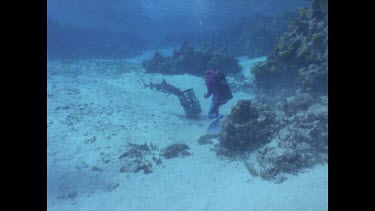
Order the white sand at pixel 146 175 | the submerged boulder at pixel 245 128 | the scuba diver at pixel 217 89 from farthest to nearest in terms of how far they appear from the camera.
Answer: the scuba diver at pixel 217 89
the submerged boulder at pixel 245 128
the white sand at pixel 146 175

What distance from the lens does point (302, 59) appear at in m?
10.6

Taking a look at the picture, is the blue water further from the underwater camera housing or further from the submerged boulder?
the submerged boulder

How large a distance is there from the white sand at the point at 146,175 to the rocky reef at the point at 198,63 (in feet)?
15.3

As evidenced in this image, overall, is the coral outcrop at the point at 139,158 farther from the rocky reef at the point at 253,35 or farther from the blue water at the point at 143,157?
the rocky reef at the point at 253,35

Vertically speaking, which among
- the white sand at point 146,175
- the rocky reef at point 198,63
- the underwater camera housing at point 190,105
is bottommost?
the white sand at point 146,175

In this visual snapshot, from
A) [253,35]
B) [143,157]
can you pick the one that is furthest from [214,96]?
[253,35]

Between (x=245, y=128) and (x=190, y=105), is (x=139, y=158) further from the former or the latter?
(x=190, y=105)

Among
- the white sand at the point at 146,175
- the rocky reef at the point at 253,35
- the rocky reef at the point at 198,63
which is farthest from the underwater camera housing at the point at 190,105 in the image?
the rocky reef at the point at 253,35

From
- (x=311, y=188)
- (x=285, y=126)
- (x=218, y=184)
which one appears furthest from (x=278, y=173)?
(x=285, y=126)

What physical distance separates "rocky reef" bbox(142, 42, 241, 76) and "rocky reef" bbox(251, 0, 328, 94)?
591 centimetres

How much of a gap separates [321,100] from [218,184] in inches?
185

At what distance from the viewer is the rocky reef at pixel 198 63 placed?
18164 millimetres

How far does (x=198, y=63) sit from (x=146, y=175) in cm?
1282

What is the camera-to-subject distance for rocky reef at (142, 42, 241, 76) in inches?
715
